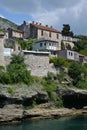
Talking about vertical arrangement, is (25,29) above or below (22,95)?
above

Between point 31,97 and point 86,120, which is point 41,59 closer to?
point 31,97

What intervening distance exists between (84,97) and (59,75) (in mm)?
5563

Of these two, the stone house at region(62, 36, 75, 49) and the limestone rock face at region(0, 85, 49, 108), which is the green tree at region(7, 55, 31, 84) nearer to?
the limestone rock face at region(0, 85, 49, 108)

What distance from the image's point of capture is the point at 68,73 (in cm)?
6981

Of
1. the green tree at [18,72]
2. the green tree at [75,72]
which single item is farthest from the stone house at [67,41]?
the green tree at [18,72]

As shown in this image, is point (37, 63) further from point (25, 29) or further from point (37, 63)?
point (25, 29)

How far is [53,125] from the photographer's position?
50.7 metres

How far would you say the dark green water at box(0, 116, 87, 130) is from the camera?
1913 inches

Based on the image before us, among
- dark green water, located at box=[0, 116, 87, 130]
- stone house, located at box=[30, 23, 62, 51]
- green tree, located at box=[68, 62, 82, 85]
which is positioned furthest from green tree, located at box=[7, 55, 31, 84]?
stone house, located at box=[30, 23, 62, 51]

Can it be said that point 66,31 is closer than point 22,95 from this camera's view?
No

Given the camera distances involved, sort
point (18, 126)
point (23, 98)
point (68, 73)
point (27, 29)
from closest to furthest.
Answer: point (18, 126)
point (23, 98)
point (68, 73)
point (27, 29)

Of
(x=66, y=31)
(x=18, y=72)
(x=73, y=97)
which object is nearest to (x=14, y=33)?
(x=66, y=31)

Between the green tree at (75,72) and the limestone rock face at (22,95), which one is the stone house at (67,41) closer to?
the green tree at (75,72)

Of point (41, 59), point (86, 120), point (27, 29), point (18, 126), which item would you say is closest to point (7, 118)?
point (18, 126)
